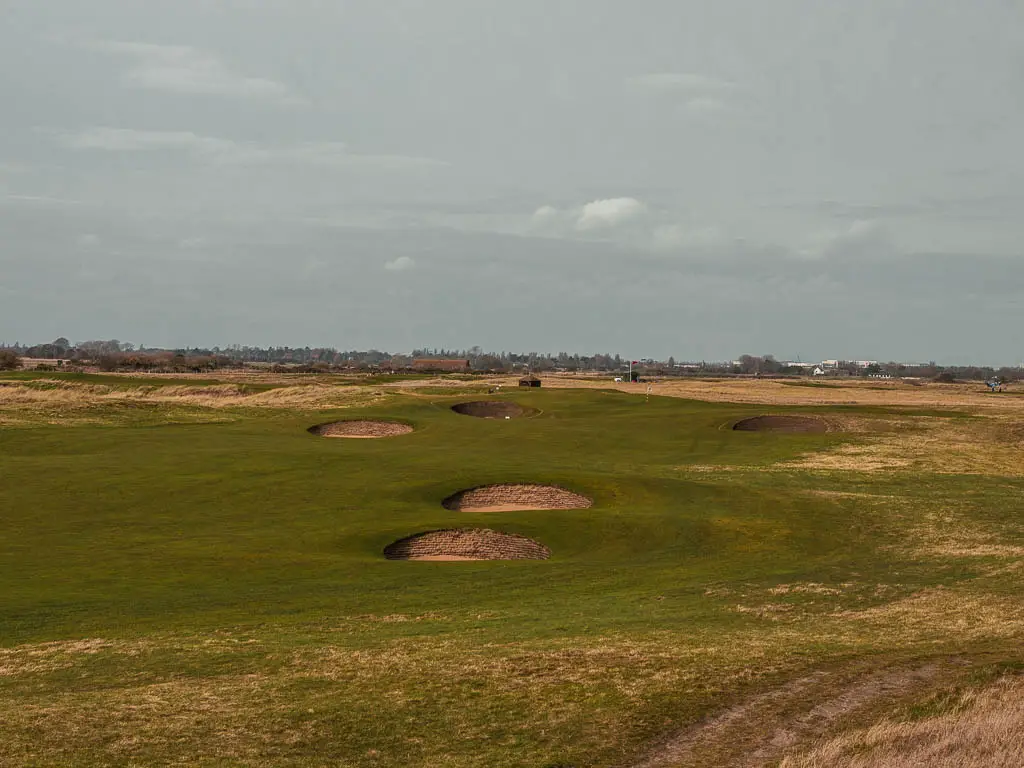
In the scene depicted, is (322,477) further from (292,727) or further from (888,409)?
(888,409)

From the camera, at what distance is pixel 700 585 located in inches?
1088

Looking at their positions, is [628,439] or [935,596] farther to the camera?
[628,439]

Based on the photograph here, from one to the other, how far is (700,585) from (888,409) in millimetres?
64092

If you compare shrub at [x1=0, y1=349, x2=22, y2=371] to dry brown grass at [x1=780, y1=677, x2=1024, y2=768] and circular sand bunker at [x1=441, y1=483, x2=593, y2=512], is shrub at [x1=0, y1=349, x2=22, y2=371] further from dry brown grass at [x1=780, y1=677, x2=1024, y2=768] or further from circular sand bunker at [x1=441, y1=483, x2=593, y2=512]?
dry brown grass at [x1=780, y1=677, x2=1024, y2=768]

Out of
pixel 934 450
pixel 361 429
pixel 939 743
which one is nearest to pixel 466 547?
pixel 939 743

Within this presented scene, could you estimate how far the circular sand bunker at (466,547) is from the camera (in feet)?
113

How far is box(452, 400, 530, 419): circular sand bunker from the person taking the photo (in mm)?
87438

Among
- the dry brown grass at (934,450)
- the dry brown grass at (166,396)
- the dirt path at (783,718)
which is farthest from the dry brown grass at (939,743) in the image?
the dry brown grass at (166,396)

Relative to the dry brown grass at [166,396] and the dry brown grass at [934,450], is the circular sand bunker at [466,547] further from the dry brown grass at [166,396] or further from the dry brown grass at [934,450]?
the dry brown grass at [166,396]

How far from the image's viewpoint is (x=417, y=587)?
91.4ft

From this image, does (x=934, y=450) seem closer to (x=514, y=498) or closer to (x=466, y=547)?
(x=514, y=498)

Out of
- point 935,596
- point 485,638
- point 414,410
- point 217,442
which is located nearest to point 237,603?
point 485,638

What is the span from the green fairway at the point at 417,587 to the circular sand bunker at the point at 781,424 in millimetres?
16139

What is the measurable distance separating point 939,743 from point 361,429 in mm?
63240
